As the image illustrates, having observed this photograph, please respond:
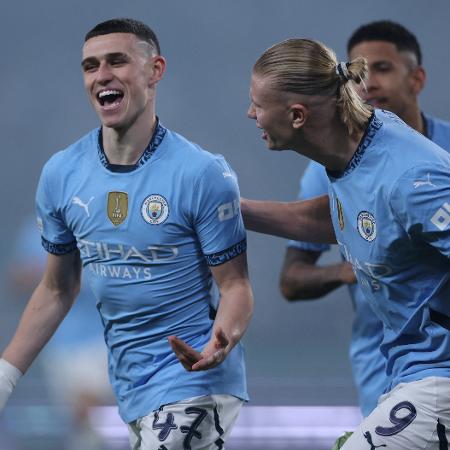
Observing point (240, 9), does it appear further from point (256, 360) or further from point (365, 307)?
point (365, 307)

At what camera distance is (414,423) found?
3459 mm

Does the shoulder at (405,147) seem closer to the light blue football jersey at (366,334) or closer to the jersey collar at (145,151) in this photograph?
the jersey collar at (145,151)

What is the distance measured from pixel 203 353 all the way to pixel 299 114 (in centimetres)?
74

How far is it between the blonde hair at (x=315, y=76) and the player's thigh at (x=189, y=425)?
99cm

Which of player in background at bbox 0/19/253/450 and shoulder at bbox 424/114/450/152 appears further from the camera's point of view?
shoulder at bbox 424/114/450/152

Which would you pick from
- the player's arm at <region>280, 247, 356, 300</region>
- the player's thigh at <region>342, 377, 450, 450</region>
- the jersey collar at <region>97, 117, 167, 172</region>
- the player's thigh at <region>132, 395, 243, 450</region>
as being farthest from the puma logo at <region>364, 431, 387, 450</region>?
the player's arm at <region>280, 247, 356, 300</region>

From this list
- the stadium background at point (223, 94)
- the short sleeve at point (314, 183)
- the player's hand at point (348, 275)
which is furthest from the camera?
the stadium background at point (223, 94)

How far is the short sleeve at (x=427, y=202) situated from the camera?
131 inches

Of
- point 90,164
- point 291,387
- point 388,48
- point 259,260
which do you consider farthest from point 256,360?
point 90,164

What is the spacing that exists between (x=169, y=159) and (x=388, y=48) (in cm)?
162

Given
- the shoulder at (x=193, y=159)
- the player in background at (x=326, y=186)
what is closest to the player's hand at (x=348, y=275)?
the player in background at (x=326, y=186)

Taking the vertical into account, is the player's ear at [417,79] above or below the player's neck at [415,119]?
above

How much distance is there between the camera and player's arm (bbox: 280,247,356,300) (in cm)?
492

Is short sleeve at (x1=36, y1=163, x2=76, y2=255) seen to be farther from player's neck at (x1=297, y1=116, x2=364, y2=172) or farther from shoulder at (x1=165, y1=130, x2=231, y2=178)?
player's neck at (x1=297, y1=116, x2=364, y2=172)
